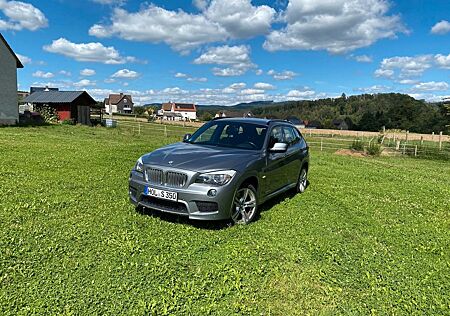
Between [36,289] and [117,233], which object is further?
[117,233]

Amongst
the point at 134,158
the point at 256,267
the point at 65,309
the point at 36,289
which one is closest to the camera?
the point at 65,309

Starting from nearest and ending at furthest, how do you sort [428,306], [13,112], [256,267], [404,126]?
[428,306] < [256,267] < [13,112] < [404,126]

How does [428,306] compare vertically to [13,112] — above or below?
below

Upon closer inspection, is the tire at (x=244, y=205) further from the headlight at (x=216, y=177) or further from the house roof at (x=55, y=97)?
the house roof at (x=55, y=97)

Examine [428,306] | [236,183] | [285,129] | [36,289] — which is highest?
[285,129]

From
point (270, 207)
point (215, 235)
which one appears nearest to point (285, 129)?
point (270, 207)

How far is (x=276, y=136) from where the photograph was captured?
622 cm

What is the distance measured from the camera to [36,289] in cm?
309

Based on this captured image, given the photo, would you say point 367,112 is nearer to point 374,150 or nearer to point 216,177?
point 374,150

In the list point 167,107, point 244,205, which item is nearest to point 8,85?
point 244,205

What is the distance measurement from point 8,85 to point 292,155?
25.4 m

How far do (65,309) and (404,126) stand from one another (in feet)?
269

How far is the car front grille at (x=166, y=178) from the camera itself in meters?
4.57

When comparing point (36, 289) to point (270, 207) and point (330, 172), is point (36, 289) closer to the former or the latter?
point (270, 207)
